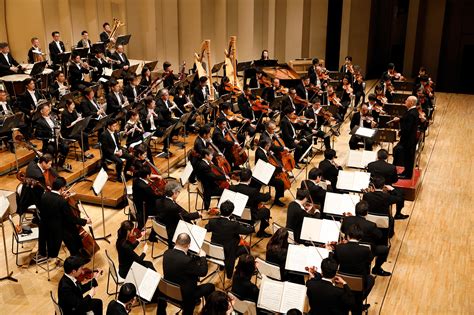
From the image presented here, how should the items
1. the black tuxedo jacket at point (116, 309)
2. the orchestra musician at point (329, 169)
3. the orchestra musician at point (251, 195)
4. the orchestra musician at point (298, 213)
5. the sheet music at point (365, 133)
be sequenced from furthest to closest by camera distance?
the sheet music at point (365, 133), the orchestra musician at point (329, 169), the orchestra musician at point (251, 195), the orchestra musician at point (298, 213), the black tuxedo jacket at point (116, 309)

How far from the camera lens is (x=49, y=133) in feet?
38.4

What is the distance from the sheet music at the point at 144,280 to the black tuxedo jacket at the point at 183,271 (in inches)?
17.4

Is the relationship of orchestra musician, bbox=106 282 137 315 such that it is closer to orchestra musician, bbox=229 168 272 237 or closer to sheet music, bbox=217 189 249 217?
sheet music, bbox=217 189 249 217

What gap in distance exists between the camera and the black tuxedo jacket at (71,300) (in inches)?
248

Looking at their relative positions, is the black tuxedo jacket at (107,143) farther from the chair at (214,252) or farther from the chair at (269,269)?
the chair at (269,269)

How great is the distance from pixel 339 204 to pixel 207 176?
2586 mm

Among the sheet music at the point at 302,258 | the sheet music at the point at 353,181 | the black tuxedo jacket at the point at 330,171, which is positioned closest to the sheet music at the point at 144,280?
the sheet music at the point at 302,258

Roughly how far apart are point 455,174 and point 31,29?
49.9 ft

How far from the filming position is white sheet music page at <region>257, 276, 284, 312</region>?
20.5 feet

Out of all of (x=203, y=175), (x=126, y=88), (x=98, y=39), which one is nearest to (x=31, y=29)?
(x=98, y=39)

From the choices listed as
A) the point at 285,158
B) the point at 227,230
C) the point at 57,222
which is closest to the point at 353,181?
the point at 285,158

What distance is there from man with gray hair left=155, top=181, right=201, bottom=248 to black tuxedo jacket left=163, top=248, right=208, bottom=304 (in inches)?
58.7

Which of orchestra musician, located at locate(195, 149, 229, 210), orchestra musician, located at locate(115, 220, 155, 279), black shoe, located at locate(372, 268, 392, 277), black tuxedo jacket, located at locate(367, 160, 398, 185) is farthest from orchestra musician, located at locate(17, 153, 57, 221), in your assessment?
black tuxedo jacket, located at locate(367, 160, 398, 185)

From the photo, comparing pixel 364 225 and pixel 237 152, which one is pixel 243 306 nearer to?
pixel 364 225
